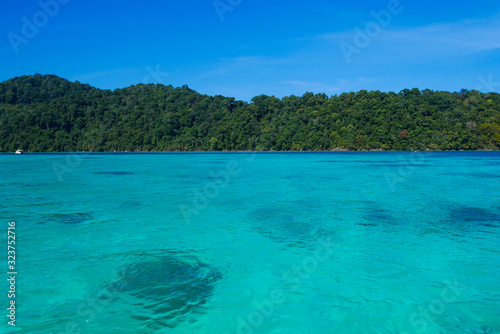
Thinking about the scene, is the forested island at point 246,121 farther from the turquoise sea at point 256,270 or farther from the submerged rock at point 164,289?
the submerged rock at point 164,289

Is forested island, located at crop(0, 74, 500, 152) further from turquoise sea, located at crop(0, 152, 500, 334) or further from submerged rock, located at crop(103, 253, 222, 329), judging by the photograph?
submerged rock, located at crop(103, 253, 222, 329)

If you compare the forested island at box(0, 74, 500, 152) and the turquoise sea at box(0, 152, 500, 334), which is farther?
the forested island at box(0, 74, 500, 152)

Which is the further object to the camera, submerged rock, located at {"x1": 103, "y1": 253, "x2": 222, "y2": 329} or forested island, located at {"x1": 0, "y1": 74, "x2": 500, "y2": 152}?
forested island, located at {"x1": 0, "y1": 74, "x2": 500, "y2": 152}

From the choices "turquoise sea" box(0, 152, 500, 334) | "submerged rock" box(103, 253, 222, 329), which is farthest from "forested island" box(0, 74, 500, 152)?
"submerged rock" box(103, 253, 222, 329)

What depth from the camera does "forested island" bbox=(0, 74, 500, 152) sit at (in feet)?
406

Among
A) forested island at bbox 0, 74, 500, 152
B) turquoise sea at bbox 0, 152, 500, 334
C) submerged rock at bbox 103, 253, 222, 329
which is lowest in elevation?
turquoise sea at bbox 0, 152, 500, 334

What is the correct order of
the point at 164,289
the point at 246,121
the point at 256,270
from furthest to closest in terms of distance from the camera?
the point at 246,121 < the point at 256,270 < the point at 164,289

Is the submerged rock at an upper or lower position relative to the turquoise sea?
upper

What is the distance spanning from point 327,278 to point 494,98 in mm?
165517

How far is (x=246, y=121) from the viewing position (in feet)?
519

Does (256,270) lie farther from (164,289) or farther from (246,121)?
(246,121)

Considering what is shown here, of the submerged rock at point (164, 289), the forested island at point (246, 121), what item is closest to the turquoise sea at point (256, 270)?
the submerged rock at point (164, 289)

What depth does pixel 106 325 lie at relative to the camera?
590 cm


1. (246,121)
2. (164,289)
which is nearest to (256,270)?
(164,289)
